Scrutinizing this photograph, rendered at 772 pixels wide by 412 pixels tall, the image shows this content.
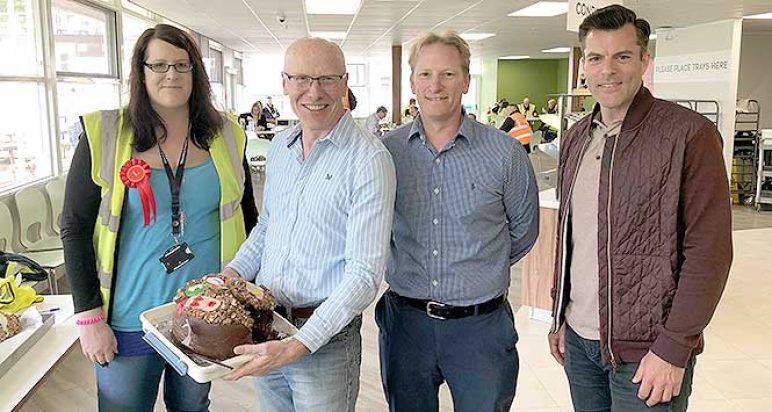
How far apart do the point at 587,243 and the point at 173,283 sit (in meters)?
1.09

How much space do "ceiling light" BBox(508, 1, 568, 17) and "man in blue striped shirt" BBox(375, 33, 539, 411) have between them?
708cm

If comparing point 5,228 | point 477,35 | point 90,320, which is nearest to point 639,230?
point 90,320

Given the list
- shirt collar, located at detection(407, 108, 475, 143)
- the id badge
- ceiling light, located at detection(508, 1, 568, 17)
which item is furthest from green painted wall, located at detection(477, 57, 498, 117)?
the id badge

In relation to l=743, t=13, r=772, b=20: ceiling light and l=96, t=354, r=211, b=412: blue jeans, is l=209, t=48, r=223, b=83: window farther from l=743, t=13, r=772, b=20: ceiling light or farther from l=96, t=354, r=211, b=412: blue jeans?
l=96, t=354, r=211, b=412: blue jeans

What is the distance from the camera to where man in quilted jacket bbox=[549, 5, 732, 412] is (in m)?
1.45

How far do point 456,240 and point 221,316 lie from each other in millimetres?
682

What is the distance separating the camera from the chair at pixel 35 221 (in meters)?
4.55

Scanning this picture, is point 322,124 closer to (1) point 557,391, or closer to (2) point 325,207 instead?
(2) point 325,207

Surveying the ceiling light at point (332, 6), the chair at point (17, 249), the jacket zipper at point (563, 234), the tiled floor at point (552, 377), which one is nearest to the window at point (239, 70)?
the ceiling light at point (332, 6)

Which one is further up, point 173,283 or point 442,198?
point 442,198

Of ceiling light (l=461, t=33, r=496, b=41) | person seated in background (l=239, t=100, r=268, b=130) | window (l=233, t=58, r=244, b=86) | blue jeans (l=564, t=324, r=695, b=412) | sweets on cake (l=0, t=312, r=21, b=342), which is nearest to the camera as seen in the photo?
blue jeans (l=564, t=324, r=695, b=412)

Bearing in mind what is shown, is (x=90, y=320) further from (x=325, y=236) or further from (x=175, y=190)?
(x=325, y=236)

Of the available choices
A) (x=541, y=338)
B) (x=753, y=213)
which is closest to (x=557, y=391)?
(x=541, y=338)

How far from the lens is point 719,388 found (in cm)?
347
